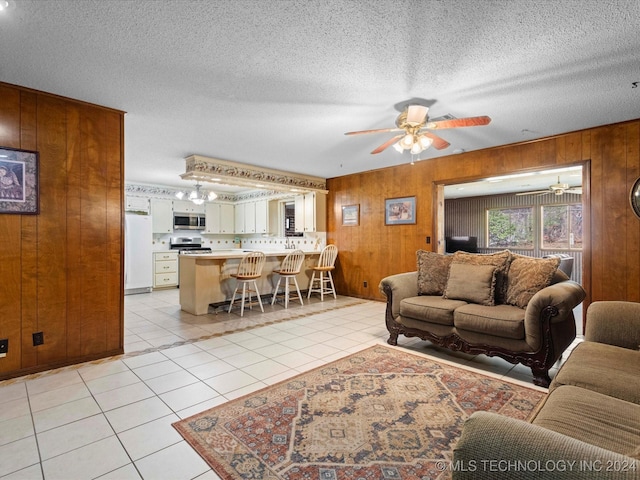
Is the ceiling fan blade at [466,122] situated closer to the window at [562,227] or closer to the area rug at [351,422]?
the area rug at [351,422]

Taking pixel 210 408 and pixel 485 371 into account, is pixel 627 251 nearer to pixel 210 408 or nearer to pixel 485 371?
pixel 485 371

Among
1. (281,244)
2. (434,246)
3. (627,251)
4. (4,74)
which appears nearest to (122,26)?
(4,74)

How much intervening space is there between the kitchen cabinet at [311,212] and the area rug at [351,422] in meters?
4.18

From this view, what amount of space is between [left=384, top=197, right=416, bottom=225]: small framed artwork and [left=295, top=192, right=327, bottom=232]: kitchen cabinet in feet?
4.95

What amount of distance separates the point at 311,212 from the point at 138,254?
362 centimetres

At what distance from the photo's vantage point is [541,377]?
2.57 m

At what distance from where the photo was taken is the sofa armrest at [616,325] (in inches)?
79.5

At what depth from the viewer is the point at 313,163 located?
5.52 meters

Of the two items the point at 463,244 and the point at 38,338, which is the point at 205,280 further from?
the point at 463,244

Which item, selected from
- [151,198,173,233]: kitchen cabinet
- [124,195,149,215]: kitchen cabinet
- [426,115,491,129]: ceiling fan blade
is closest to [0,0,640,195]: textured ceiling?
[426,115,491,129]: ceiling fan blade

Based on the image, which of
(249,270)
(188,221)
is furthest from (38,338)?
(188,221)

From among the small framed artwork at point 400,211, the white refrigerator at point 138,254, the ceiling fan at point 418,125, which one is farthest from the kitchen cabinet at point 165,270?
the ceiling fan at point 418,125

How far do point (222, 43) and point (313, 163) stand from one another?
3.39 metres

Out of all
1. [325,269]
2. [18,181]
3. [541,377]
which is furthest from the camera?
[325,269]
